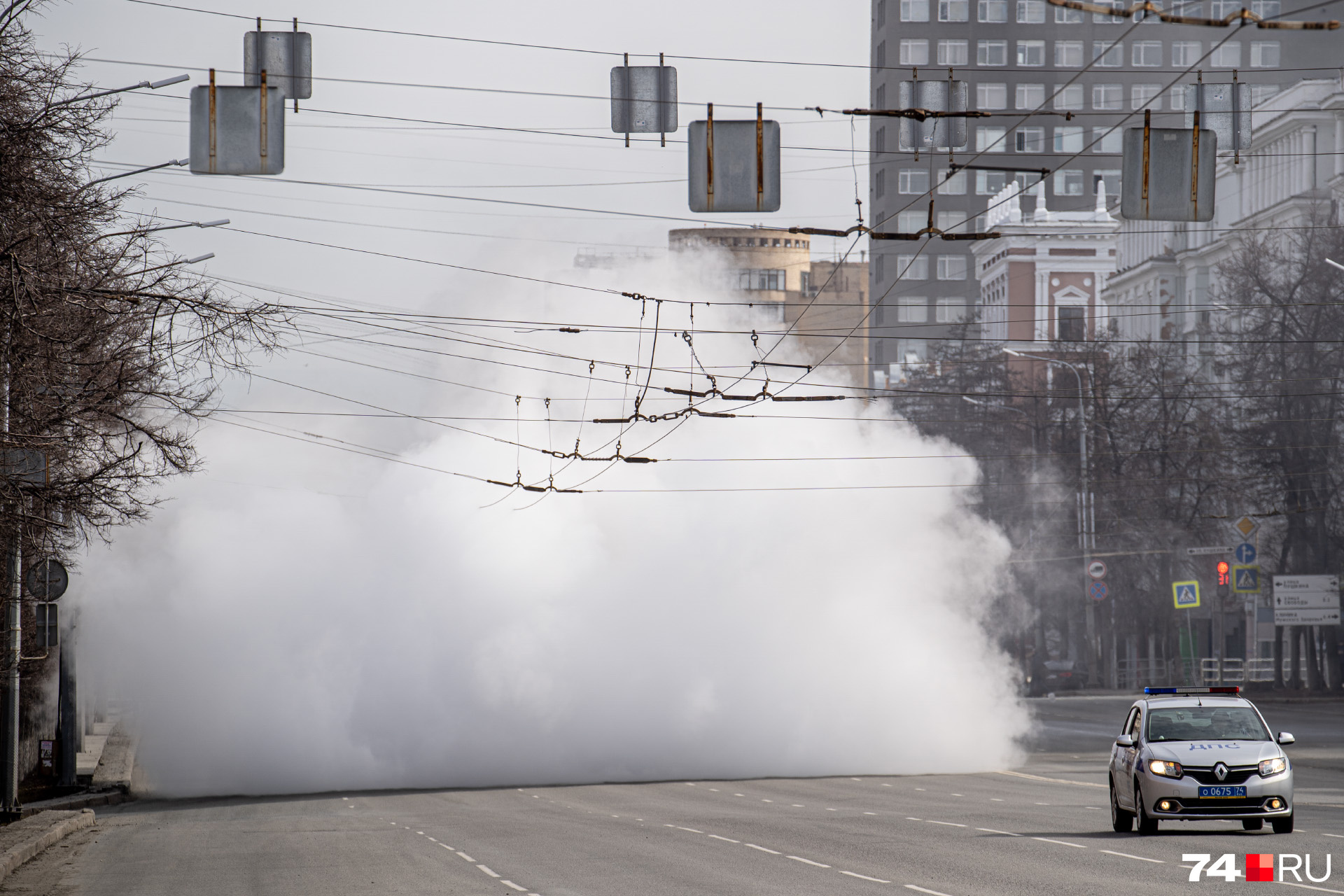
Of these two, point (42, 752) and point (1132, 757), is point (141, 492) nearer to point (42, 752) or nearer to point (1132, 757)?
point (42, 752)

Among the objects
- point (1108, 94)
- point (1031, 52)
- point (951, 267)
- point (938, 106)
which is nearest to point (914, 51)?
point (1031, 52)

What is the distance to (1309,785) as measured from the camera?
24625 mm

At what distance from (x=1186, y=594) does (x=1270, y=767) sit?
99.1 ft

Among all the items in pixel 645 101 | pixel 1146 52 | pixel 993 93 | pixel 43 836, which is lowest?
pixel 43 836

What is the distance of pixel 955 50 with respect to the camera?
114438mm

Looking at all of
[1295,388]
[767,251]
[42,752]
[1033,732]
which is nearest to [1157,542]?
[1295,388]

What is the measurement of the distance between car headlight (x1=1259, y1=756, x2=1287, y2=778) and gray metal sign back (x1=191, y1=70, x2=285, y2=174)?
10.0 meters

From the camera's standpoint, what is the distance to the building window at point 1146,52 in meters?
112

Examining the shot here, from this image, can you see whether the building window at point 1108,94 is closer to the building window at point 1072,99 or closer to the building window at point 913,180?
the building window at point 1072,99

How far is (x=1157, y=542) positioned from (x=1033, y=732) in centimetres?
1580

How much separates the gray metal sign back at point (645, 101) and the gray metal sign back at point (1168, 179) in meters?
3.69

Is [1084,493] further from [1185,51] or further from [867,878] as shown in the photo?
[1185,51]

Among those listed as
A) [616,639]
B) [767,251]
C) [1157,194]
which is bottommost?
[616,639]

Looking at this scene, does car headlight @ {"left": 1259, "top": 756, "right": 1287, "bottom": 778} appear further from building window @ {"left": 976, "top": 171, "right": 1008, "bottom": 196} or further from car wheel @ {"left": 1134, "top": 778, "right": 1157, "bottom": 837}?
building window @ {"left": 976, "top": 171, "right": 1008, "bottom": 196}
